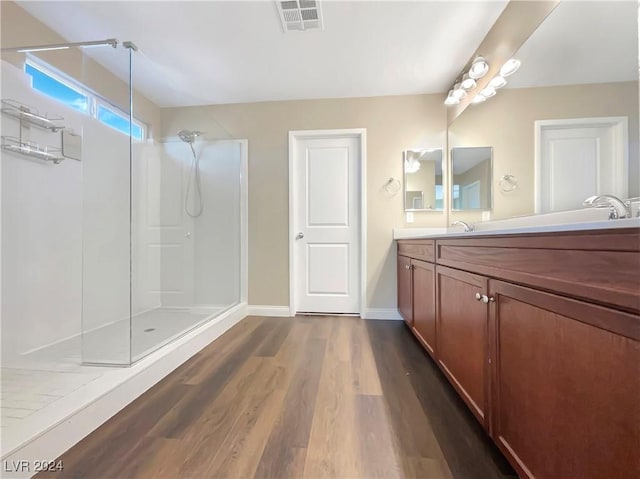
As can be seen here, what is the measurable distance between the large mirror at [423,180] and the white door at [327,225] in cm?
51

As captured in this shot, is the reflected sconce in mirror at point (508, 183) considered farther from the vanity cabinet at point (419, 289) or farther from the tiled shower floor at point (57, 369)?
the tiled shower floor at point (57, 369)

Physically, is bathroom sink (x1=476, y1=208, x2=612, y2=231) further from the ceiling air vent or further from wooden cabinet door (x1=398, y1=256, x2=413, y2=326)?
the ceiling air vent

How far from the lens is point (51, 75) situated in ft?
6.40

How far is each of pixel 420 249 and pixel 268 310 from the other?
175 cm

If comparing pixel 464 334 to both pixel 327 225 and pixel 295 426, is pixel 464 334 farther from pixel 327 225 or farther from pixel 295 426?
pixel 327 225

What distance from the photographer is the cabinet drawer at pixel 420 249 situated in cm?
173

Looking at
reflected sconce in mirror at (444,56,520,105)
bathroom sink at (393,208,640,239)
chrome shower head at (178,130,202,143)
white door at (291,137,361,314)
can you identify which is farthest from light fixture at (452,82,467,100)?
chrome shower head at (178,130,202,143)

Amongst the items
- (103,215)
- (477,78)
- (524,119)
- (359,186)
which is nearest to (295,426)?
(524,119)

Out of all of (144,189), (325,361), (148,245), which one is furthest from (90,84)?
(325,361)

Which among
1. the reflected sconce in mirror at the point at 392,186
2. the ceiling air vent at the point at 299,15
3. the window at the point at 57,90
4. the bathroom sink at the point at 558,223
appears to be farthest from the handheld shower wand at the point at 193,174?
the bathroom sink at the point at 558,223

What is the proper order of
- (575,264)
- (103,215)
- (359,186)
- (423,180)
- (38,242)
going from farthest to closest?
(359,186) < (423,180) < (103,215) < (38,242) < (575,264)

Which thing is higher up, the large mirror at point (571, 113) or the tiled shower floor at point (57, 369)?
Answer: the large mirror at point (571, 113)

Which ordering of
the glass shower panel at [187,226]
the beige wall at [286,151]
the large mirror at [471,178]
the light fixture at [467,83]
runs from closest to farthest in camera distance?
the large mirror at [471,178] < the light fixture at [467,83] < the glass shower panel at [187,226] < the beige wall at [286,151]

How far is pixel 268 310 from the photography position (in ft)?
9.78
